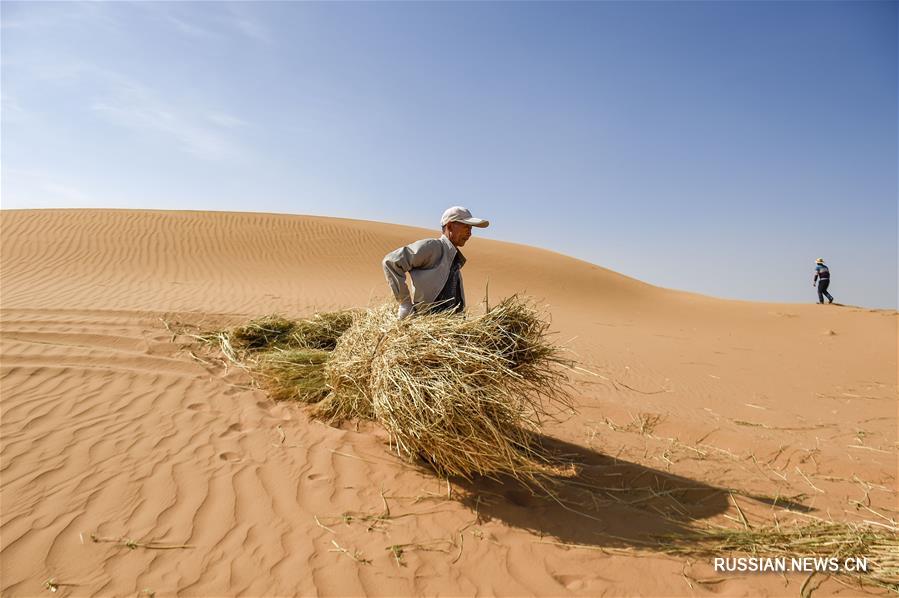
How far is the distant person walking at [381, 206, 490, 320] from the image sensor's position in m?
3.16

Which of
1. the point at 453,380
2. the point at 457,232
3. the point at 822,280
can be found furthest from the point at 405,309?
the point at 822,280

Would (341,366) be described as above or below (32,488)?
above

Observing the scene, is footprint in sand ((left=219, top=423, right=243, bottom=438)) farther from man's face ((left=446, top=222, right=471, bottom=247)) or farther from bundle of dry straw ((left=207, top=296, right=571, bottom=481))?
man's face ((left=446, top=222, right=471, bottom=247))

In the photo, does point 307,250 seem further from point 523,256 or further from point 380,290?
point 523,256

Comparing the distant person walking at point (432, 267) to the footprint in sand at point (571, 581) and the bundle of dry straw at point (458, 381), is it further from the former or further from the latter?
the footprint in sand at point (571, 581)

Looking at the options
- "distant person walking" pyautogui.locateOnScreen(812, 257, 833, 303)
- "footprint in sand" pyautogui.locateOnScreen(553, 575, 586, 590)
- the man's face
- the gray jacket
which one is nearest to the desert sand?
"footprint in sand" pyautogui.locateOnScreen(553, 575, 586, 590)

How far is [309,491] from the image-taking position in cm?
289

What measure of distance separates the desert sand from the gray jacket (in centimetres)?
118

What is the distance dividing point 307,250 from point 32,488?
60.1 feet

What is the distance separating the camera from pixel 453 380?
8.38 feet

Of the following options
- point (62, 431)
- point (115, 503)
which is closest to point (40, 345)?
point (62, 431)

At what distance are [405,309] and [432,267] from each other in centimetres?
35

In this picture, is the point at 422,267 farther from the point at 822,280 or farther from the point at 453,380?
the point at 822,280

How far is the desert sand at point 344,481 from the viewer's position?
7.39 ft
